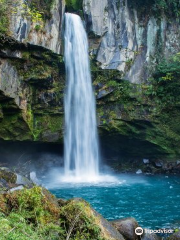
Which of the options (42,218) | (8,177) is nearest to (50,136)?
(8,177)

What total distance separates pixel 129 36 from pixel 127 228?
10.6 metres

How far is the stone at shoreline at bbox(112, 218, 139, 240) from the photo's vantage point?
527cm

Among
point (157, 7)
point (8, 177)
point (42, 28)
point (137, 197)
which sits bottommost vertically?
point (137, 197)

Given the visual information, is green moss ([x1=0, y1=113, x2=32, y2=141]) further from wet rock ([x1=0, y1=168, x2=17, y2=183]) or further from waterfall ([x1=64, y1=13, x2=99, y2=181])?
wet rock ([x1=0, y1=168, x2=17, y2=183])

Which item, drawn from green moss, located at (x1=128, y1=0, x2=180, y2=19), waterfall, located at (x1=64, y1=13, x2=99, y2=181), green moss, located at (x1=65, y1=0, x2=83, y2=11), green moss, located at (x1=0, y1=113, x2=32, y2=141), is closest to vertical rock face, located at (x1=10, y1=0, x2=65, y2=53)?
waterfall, located at (x1=64, y1=13, x2=99, y2=181)

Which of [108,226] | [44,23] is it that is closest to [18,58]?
[44,23]

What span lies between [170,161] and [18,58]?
385 inches

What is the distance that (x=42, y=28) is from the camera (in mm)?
11078

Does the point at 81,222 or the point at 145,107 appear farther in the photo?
the point at 145,107

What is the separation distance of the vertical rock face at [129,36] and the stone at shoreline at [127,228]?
8532mm

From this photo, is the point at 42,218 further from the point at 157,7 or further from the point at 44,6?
the point at 157,7

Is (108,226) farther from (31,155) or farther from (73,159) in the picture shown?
(31,155)

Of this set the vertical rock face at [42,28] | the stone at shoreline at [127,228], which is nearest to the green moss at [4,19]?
the vertical rock face at [42,28]

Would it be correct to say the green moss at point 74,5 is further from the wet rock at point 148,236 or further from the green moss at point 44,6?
the wet rock at point 148,236
